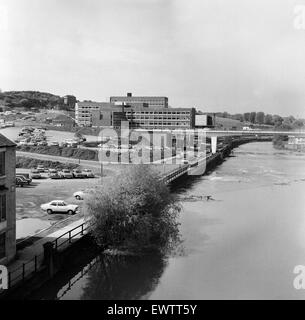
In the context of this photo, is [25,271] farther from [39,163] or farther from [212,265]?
[39,163]

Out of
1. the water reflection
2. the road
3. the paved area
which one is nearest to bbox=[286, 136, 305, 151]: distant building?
the road

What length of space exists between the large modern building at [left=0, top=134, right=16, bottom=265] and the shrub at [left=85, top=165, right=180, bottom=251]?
5.65 metres

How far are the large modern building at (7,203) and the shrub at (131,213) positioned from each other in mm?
5653

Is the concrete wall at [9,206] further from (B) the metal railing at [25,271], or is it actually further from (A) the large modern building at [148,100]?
(A) the large modern building at [148,100]

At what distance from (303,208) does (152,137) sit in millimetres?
70723

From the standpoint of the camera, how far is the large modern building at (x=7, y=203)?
66.9 feet

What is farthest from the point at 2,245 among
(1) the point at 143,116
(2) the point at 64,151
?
(1) the point at 143,116

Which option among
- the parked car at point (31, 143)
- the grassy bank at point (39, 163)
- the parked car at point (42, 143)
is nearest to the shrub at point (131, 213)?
the grassy bank at point (39, 163)

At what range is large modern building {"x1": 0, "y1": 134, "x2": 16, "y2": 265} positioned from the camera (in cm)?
2039
